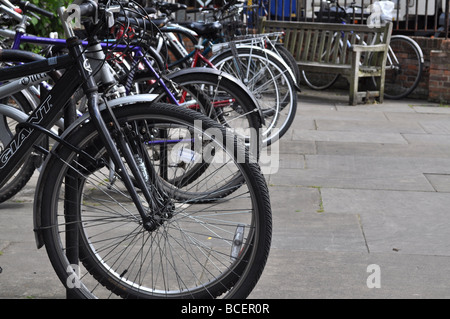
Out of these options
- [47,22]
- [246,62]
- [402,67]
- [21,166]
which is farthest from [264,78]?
[402,67]

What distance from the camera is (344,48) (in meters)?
9.54

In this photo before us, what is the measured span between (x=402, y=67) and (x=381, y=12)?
0.79 metres

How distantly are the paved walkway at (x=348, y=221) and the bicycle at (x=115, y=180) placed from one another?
0.38m

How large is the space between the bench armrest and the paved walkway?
1537mm

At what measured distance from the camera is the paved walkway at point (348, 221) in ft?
11.7

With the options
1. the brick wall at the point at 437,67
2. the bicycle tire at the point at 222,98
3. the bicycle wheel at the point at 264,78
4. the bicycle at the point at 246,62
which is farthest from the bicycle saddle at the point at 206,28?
the brick wall at the point at 437,67

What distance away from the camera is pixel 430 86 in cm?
952

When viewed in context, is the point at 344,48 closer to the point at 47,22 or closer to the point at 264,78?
the point at 264,78

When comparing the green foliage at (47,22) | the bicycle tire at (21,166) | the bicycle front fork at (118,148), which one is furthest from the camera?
the green foliage at (47,22)

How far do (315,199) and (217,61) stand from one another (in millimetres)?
1713

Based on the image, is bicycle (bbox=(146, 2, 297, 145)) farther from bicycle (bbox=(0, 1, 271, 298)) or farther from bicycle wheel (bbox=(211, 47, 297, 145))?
bicycle (bbox=(0, 1, 271, 298))

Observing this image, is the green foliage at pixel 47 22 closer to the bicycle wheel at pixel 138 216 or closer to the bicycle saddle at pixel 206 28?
the bicycle saddle at pixel 206 28

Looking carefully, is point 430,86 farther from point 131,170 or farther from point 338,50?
point 131,170
